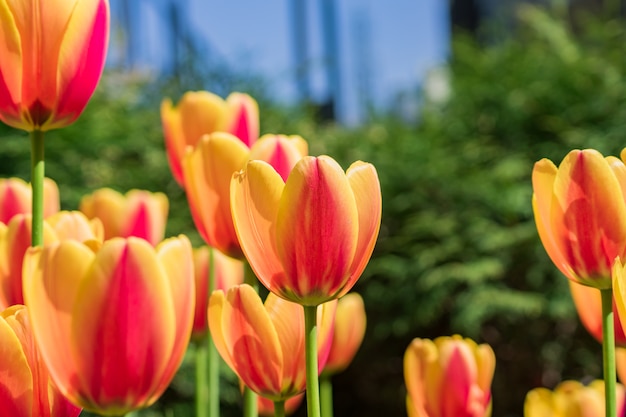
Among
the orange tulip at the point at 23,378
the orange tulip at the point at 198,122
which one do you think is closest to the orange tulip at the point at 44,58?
the orange tulip at the point at 23,378

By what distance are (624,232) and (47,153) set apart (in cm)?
247

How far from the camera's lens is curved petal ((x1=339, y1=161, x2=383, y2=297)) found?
17.6 inches

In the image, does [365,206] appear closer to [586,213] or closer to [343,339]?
[586,213]

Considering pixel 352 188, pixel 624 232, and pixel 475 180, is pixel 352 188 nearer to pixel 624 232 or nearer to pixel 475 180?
pixel 624 232

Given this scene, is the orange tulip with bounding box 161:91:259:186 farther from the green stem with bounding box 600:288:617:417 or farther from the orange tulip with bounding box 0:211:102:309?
the green stem with bounding box 600:288:617:417

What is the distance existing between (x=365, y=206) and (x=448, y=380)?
202 millimetres

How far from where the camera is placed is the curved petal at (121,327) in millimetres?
373

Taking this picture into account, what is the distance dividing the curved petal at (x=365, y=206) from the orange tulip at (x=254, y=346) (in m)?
→ 0.06

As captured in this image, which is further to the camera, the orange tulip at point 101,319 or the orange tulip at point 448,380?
the orange tulip at point 448,380

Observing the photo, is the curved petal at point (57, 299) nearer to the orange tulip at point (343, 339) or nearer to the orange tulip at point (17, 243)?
the orange tulip at point (17, 243)

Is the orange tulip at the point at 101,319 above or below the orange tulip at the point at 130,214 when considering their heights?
below

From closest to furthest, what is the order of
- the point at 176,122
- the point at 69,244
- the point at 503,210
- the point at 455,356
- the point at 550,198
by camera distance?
1. the point at 69,244
2. the point at 550,198
3. the point at 455,356
4. the point at 176,122
5. the point at 503,210

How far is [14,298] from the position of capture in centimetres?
51

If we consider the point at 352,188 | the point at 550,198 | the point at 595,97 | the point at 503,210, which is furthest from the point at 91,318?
the point at 595,97
